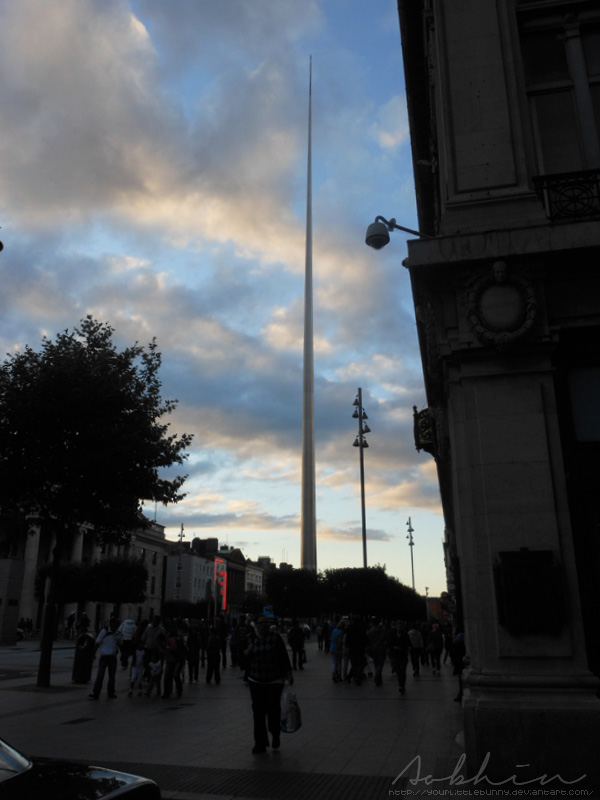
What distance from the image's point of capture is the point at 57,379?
58.7 ft

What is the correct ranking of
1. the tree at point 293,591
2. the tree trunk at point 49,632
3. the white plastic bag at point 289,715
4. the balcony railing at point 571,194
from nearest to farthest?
1. the white plastic bag at point 289,715
2. the balcony railing at point 571,194
3. the tree trunk at point 49,632
4. the tree at point 293,591

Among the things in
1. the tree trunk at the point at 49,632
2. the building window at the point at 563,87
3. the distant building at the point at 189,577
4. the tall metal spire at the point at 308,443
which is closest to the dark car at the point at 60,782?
the building window at the point at 563,87

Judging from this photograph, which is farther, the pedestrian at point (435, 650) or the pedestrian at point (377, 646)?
the pedestrian at point (435, 650)

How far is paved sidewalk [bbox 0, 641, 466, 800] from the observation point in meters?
7.49

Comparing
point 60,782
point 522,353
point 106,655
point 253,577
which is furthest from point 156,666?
point 253,577

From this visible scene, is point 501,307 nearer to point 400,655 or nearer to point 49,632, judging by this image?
point 400,655

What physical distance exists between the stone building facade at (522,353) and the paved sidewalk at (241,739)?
1511 mm

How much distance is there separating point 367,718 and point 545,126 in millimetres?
11236

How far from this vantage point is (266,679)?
9055 millimetres

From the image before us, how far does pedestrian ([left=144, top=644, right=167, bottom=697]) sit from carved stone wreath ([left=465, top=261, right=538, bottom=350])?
38.8ft

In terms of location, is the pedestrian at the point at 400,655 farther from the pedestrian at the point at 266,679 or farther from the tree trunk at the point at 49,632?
the tree trunk at the point at 49,632

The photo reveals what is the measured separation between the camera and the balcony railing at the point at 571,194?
9.50 meters

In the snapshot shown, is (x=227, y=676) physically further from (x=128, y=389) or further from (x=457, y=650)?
(x=128, y=389)

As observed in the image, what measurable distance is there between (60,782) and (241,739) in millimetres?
7828
